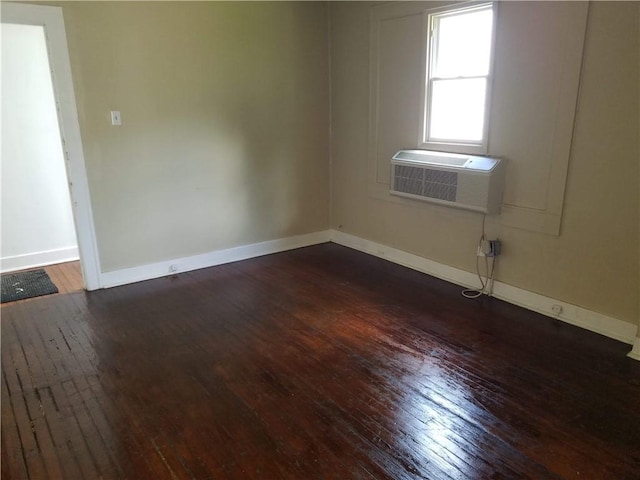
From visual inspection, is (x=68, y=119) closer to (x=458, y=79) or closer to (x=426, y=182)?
(x=426, y=182)

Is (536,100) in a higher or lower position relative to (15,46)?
lower

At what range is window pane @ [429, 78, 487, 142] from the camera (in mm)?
3403

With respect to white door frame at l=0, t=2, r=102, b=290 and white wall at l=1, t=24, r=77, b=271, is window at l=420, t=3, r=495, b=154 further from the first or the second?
white wall at l=1, t=24, r=77, b=271

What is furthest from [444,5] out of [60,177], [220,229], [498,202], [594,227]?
[60,177]

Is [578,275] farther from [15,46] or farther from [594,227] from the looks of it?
[15,46]

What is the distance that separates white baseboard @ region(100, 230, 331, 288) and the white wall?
3.73 feet

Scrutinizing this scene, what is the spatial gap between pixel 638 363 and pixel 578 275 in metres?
0.62

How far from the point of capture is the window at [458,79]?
3.31m

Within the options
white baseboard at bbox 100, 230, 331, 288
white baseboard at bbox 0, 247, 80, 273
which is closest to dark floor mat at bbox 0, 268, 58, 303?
white baseboard at bbox 0, 247, 80, 273

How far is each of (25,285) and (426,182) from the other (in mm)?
3526

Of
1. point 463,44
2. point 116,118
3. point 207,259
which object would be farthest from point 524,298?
point 116,118

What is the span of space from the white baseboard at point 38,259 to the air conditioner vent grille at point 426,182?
3.32 meters

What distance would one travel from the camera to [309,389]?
2.40 meters

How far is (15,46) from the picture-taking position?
13.2 feet
